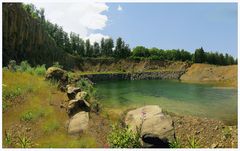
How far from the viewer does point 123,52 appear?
12019 centimetres

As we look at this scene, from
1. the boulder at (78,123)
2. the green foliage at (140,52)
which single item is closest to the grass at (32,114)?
the boulder at (78,123)

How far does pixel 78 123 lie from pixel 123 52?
107 metres

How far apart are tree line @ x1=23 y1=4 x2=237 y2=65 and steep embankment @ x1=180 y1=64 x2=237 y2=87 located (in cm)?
1176

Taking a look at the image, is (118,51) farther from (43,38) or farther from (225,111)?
(225,111)

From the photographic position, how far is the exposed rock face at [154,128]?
1172 centimetres

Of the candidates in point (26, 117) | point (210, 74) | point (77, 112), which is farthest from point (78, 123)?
point (210, 74)

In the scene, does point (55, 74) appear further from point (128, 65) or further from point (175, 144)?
point (128, 65)

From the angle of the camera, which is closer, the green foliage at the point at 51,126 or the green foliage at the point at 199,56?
the green foliage at the point at 51,126

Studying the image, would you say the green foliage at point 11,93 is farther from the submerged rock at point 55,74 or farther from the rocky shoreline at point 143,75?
the rocky shoreline at point 143,75

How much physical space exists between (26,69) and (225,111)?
16.3 metres

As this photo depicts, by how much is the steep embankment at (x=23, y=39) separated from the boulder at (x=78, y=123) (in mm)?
36735

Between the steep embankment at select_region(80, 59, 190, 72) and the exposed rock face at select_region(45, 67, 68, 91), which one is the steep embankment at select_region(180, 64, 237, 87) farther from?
the exposed rock face at select_region(45, 67, 68, 91)

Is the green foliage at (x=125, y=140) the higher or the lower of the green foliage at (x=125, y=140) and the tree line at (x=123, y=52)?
the lower

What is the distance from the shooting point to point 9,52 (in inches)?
2141
